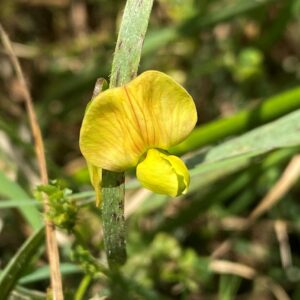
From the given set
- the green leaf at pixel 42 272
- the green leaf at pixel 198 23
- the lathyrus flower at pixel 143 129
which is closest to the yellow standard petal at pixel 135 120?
the lathyrus flower at pixel 143 129

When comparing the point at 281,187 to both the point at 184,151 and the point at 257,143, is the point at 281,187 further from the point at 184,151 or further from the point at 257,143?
the point at 257,143

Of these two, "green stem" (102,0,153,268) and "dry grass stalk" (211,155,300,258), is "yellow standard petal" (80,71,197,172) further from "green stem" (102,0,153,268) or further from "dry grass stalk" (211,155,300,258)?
"dry grass stalk" (211,155,300,258)

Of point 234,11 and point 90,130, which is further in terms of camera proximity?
point 234,11

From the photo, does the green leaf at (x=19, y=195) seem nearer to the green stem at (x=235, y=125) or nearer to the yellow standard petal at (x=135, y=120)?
the green stem at (x=235, y=125)

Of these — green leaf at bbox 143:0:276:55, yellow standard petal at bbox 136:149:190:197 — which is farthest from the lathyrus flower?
green leaf at bbox 143:0:276:55

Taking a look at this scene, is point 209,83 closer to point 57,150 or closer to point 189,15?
point 189,15

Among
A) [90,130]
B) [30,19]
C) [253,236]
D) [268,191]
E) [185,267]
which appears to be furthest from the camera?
[30,19]

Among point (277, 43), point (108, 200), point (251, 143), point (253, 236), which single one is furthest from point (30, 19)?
point (108, 200)
